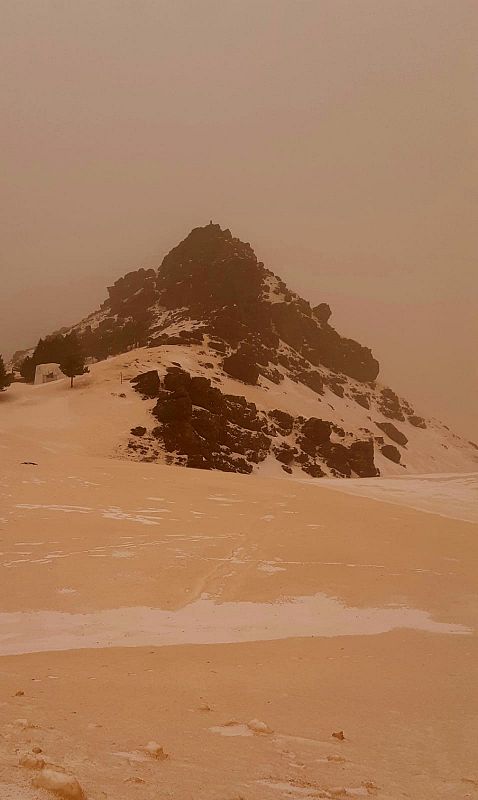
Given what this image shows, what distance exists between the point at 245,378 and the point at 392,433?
28849 mm

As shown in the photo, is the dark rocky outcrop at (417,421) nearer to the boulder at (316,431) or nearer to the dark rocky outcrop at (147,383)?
the boulder at (316,431)

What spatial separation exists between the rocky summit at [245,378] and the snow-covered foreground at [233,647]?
28857 millimetres

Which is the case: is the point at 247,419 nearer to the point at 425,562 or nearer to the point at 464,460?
the point at 425,562

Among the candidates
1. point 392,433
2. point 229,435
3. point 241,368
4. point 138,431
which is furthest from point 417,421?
point 138,431

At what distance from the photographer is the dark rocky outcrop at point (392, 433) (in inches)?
3263

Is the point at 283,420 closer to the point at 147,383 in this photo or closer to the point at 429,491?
the point at 147,383

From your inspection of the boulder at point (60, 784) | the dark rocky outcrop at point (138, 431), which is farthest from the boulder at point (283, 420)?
the boulder at point (60, 784)

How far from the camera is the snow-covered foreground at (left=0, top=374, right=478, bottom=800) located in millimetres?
3291

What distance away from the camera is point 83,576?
8648mm

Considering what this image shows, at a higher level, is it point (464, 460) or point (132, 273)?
point (132, 273)

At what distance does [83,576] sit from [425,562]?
278 inches

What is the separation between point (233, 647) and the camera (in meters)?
6.09

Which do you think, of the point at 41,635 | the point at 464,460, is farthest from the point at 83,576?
the point at 464,460

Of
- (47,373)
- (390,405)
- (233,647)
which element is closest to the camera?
(233,647)
